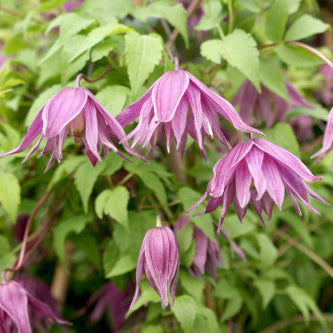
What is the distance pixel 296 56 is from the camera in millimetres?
959

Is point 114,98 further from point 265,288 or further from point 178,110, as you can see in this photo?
point 265,288

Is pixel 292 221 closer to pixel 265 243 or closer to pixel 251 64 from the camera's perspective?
pixel 265 243

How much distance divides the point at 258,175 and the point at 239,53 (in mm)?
254

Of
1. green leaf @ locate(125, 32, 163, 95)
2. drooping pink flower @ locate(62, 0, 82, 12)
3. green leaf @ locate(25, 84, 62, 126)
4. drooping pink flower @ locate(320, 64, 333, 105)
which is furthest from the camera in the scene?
drooping pink flower @ locate(320, 64, 333, 105)

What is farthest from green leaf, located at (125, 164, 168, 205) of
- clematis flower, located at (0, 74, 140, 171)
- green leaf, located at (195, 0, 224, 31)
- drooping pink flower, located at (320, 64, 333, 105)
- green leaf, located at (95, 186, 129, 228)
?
drooping pink flower, located at (320, 64, 333, 105)

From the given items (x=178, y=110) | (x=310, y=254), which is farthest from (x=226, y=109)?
(x=310, y=254)

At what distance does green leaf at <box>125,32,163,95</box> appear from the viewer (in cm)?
73

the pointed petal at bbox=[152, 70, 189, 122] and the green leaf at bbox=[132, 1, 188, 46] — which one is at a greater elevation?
the pointed petal at bbox=[152, 70, 189, 122]

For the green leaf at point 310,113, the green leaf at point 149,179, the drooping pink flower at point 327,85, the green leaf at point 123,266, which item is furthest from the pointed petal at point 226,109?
the drooping pink flower at point 327,85

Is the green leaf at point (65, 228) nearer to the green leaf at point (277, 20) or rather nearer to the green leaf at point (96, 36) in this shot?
the green leaf at point (96, 36)

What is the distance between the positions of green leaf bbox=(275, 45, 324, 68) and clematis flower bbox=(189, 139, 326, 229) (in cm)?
33

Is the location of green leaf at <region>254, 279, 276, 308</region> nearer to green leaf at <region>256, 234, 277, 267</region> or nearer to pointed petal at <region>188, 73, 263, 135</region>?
green leaf at <region>256, 234, 277, 267</region>

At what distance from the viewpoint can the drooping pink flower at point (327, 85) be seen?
157cm

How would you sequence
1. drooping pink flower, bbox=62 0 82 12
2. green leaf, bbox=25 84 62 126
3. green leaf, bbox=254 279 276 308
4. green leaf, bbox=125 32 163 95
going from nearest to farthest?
green leaf, bbox=125 32 163 95, green leaf, bbox=25 84 62 126, green leaf, bbox=254 279 276 308, drooping pink flower, bbox=62 0 82 12
